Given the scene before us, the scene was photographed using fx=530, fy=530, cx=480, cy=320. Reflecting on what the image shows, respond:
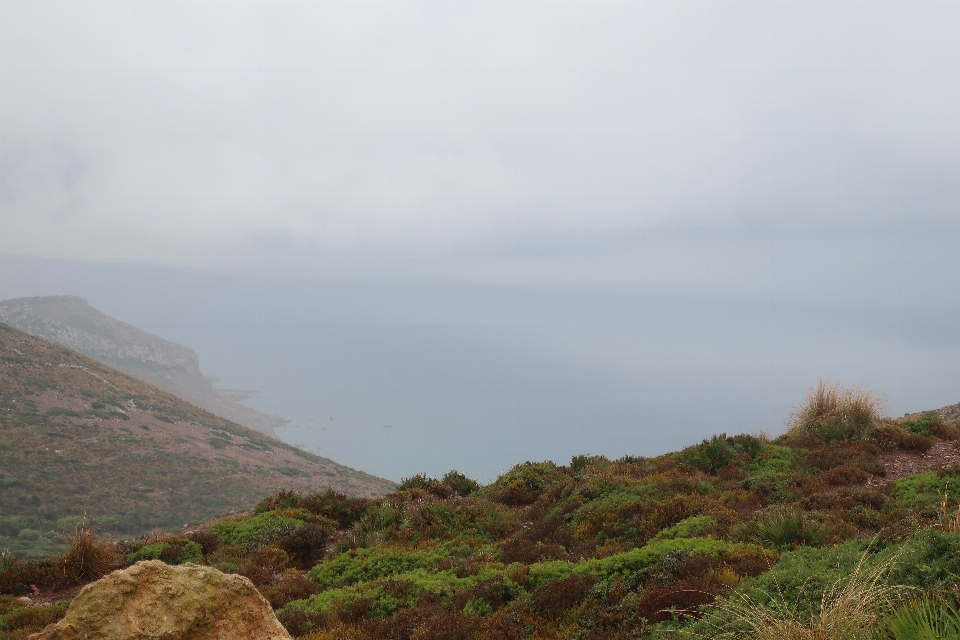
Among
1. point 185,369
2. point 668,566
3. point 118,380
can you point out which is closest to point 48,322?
point 185,369

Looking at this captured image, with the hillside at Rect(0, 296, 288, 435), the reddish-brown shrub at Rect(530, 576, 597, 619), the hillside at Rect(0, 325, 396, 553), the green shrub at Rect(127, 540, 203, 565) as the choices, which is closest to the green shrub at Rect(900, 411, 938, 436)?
the reddish-brown shrub at Rect(530, 576, 597, 619)

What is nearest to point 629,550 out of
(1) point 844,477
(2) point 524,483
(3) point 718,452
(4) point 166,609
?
(1) point 844,477

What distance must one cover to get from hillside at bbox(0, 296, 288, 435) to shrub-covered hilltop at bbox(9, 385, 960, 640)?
140831 millimetres

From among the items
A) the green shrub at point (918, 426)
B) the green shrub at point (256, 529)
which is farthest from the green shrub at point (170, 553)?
the green shrub at point (918, 426)

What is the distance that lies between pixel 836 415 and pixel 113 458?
54.1m

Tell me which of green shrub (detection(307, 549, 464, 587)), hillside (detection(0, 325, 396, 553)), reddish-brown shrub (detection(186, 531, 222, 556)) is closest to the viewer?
green shrub (detection(307, 549, 464, 587))

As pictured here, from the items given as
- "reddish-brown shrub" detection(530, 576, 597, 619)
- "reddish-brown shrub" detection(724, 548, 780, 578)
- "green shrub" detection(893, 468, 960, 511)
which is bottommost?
"reddish-brown shrub" detection(530, 576, 597, 619)

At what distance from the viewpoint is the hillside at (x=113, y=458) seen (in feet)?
123

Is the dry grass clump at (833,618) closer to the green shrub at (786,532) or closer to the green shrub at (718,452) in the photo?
the green shrub at (786,532)

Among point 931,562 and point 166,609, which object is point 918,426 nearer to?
point 931,562

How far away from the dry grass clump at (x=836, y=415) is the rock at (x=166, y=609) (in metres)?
15.0

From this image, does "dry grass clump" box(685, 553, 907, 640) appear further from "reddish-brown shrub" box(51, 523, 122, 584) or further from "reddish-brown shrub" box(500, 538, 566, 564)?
"reddish-brown shrub" box(51, 523, 122, 584)

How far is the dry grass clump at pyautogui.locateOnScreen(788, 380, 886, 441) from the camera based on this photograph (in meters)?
14.4

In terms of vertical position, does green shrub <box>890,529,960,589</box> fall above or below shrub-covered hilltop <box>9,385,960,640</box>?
above
